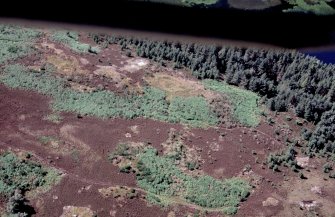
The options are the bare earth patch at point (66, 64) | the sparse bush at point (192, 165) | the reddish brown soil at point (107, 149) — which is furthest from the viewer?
the bare earth patch at point (66, 64)

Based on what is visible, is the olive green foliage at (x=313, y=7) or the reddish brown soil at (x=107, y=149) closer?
the reddish brown soil at (x=107, y=149)

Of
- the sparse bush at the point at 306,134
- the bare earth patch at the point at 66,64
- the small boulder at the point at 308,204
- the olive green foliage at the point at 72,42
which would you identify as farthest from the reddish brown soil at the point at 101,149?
the olive green foliage at the point at 72,42

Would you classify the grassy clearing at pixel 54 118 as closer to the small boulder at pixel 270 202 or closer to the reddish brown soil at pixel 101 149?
the reddish brown soil at pixel 101 149

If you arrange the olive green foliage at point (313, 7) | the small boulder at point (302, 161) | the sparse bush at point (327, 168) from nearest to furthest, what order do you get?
the sparse bush at point (327, 168) → the small boulder at point (302, 161) → the olive green foliage at point (313, 7)

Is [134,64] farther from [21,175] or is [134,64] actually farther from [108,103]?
[21,175]

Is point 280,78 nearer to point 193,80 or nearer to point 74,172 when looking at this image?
point 193,80

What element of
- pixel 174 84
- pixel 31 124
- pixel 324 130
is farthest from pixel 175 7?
pixel 324 130
